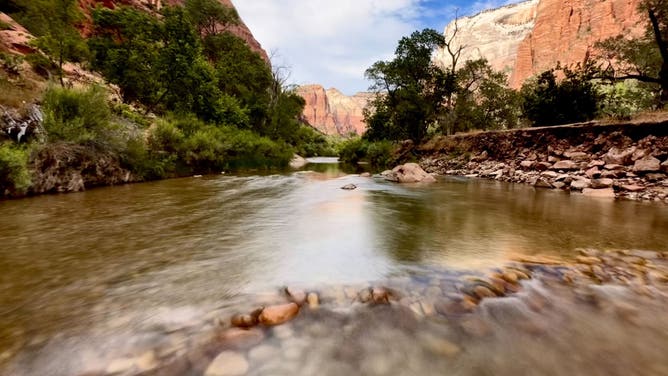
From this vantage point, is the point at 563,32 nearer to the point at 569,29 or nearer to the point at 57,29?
the point at 569,29

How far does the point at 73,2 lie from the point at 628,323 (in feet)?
88.0

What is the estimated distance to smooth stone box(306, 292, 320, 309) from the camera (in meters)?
2.22

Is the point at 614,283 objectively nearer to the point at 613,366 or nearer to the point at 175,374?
the point at 613,366

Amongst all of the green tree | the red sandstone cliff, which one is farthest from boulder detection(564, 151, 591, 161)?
the red sandstone cliff

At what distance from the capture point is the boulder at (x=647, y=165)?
322 inches

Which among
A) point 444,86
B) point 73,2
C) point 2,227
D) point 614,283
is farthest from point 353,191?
point 73,2

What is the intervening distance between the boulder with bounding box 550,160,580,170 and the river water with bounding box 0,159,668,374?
4.09m

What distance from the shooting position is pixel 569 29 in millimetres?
71438

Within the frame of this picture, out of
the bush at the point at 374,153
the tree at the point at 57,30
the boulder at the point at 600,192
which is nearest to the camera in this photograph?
the boulder at the point at 600,192

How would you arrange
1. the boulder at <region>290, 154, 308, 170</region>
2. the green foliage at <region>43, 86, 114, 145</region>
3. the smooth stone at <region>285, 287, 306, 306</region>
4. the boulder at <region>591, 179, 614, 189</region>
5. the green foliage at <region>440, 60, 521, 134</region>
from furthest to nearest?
the boulder at <region>290, 154, 308, 170</region> → the green foliage at <region>440, 60, 521, 134</region> → the boulder at <region>591, 179, 614, 189</region> → the green foliage at <region>43, 86, 114, 145</region> → the smooth stone at <region>285, 287, 306, 306</region>

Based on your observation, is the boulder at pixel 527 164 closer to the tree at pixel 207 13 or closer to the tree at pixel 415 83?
the tree at pixel 415 83

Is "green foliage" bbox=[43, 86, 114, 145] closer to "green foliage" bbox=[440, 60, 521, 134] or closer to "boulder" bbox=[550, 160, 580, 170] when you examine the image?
"boulder" bbox=[550, 160, 580, 170]

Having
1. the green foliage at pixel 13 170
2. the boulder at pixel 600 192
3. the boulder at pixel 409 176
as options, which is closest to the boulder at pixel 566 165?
the boulder at pixel 600 192

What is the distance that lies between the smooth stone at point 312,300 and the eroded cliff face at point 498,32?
122 meters
